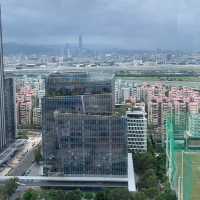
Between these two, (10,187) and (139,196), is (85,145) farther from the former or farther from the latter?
(139,196)

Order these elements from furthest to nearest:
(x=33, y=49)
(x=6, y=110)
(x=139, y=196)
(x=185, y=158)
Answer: (x=33, y=49), (x=6, y=110), (x=185, y=158), (x=139, y=196)

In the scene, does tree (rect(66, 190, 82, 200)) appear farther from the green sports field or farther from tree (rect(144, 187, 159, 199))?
the green sports field

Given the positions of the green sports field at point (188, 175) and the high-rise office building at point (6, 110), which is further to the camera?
the high-rise office building at point (6, 110)

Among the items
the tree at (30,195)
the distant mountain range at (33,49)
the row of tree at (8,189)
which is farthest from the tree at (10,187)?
the distant mountain range at (33,49)

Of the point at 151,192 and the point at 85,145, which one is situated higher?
the point at 85,145

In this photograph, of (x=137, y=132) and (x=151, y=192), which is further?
(x=137, y=132)

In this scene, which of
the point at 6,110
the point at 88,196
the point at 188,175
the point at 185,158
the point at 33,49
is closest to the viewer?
the point at 88,196

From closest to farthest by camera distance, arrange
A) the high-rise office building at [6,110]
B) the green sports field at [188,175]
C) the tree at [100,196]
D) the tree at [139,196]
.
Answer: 1. the tree at [139,196]
2. the green sports field at [188,175]
3. the tree at [100,196]
4. the high-rise office building at [6,110]

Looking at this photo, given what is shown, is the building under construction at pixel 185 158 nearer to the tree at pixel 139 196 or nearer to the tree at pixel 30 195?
the tree at pixel 139 196

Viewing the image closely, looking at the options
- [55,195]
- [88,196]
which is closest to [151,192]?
[88,196]

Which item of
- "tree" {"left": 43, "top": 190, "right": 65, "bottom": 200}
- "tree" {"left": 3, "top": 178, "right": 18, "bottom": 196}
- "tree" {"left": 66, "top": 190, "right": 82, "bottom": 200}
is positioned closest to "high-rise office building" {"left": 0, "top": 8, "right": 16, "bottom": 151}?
"tree" {"left": 3, "top": 178, "right": 18, "bottom": 196}
